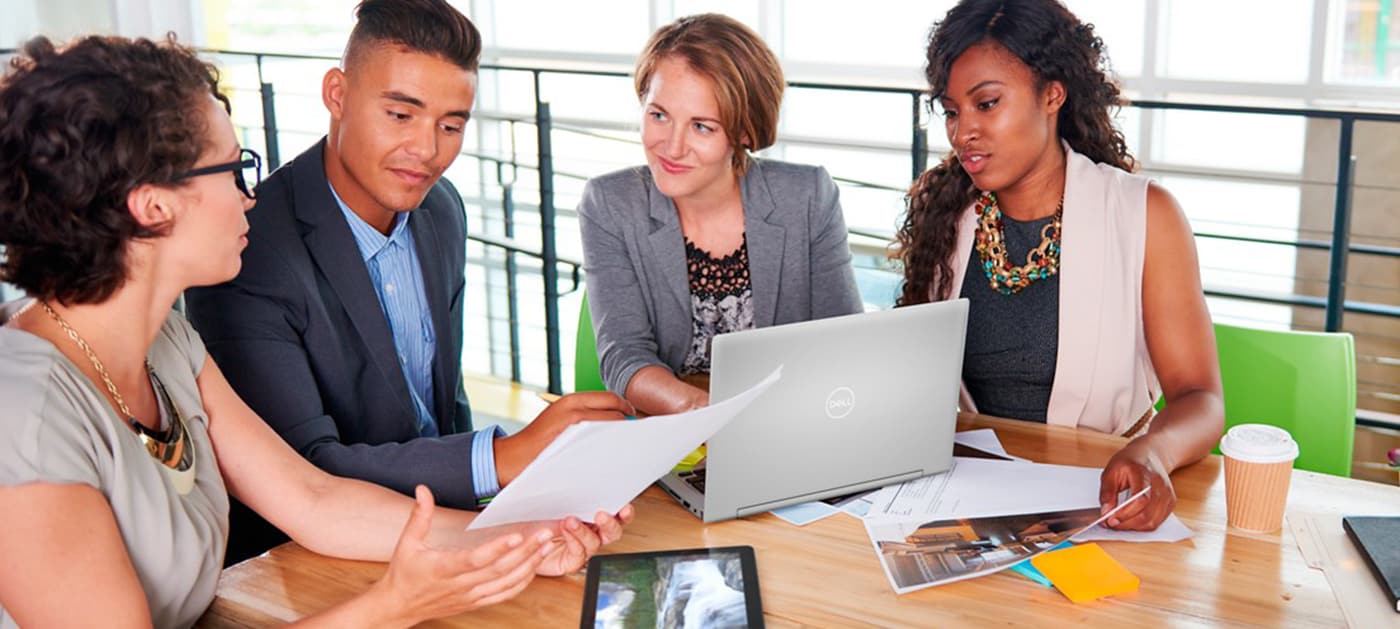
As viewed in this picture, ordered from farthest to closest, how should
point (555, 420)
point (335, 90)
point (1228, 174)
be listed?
point (1228, 174) < point (335, 90) < point (555, 420)

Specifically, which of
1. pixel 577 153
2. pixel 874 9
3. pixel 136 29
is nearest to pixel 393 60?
pixel 874 9

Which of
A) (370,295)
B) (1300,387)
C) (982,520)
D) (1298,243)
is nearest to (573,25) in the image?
(1298,243)

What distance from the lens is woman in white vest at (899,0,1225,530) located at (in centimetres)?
195

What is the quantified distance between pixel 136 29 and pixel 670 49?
6141 millimetres

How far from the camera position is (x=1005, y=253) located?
210cm

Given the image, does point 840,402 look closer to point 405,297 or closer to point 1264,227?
point 405,297

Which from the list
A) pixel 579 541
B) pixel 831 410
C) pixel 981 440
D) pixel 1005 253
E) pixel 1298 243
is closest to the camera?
pixel 579 541

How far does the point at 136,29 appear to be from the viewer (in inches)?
284

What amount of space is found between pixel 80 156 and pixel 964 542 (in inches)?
40.0

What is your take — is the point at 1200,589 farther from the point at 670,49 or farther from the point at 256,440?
the point at 670,49

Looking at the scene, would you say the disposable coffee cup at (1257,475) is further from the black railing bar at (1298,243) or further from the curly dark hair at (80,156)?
the black railing bar at (1298,243)

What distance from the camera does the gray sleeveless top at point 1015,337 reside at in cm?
207

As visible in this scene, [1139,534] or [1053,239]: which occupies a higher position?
[1053,239]

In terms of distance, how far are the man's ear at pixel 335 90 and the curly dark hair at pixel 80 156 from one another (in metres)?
0.66
